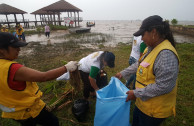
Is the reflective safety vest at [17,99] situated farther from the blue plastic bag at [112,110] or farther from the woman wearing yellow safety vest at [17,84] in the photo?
the blue plastic bag at [112,110]

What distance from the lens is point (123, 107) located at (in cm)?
150

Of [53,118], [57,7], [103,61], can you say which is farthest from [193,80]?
[57,7]

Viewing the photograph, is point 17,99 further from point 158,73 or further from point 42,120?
point 158,73

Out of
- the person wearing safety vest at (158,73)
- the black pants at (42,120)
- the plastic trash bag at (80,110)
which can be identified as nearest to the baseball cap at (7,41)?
the black pants at (42,120)

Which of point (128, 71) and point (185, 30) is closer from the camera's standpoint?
point (128, 71)

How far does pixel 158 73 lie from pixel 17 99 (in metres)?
1.50

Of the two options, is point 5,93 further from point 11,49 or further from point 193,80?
point 193,80

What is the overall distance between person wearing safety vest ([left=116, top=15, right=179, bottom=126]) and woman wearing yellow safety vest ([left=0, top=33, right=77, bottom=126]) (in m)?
0.95

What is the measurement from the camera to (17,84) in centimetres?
112

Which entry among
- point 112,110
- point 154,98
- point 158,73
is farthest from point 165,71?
point 112,110

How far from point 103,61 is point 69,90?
5.10ft

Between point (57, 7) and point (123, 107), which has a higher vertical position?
point (57, 7)

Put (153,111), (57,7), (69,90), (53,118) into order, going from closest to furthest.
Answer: (153,111) → (53,118) → (69,90) → (57,7)

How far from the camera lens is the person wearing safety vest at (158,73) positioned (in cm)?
108
